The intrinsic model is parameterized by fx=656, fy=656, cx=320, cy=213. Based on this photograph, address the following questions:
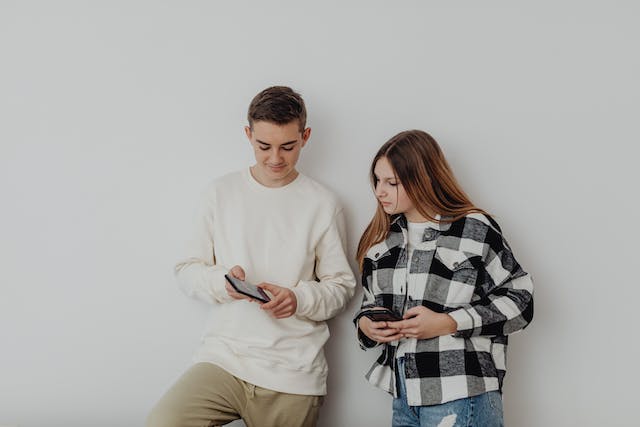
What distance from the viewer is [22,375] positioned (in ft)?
6.75

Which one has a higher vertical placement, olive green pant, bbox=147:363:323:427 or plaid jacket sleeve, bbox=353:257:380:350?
plaid jacket sleeve, bbox=353:257:380:350

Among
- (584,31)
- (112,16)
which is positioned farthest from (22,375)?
(584,31)

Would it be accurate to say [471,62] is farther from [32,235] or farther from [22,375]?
[22,375]

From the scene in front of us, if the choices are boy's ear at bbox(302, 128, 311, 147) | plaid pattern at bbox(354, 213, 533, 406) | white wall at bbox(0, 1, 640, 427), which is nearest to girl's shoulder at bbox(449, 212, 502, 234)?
plaid pattern at bbox(354, 213, 533, 406)

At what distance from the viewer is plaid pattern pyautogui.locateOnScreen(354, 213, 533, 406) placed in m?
1.64

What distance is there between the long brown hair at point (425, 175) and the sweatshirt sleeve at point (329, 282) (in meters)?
0.23

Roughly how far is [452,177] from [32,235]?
1.29 metres

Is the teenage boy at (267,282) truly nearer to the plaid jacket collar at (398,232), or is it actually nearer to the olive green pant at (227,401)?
the olive green pant at (227,401)

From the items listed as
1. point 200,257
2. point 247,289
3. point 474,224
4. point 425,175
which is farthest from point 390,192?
point 200,257

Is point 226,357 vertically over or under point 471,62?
under

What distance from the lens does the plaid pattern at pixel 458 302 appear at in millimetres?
1638

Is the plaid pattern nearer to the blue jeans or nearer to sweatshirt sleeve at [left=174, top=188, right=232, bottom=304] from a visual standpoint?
the blue jeans

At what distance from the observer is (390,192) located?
1759mm

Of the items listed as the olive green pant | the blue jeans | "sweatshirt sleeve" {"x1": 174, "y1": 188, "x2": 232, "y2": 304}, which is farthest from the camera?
"sweatshirt sleeve" {"x1": 174, "y1": 188, "x2": 232, "y2": 304}
